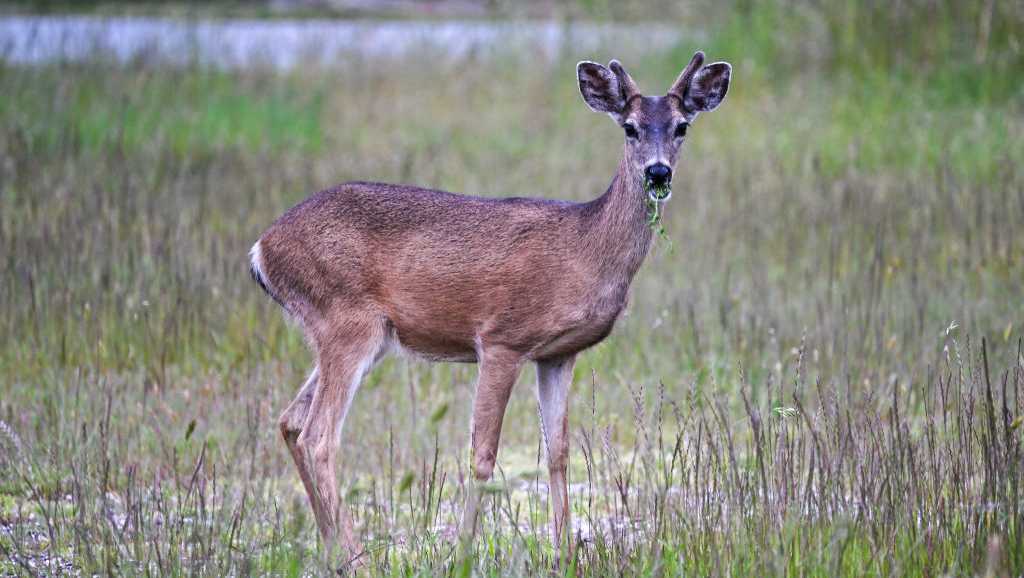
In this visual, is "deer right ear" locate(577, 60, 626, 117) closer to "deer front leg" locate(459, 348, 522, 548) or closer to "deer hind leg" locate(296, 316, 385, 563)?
"deer front leg" locate(459, 348, 522, 548)

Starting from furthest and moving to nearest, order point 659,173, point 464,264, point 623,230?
point 464,264 < point 623,230 < point 659,173

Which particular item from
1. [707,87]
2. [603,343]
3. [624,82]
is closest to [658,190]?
[624,82]

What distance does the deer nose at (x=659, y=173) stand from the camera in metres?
5.23

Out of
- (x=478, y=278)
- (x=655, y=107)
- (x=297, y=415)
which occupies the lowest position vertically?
(x=297, y=415)

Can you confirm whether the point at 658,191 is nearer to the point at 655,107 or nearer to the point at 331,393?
the point at 655,107

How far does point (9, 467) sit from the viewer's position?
19.9 ft

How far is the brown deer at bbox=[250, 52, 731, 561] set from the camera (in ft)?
18.1

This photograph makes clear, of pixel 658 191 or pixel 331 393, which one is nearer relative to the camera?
pixel 658 191

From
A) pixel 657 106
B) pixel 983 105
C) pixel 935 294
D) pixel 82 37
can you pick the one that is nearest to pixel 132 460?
pixel 657 106

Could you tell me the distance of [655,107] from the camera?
5.55 metres

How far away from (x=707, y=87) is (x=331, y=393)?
2013 millimetres

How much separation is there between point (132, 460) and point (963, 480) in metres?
3.63

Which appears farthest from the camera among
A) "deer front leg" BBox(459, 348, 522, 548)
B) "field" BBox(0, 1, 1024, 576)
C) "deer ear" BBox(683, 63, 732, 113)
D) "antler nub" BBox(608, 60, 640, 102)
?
"deer ear" BBox(683, 63, 732, 113)

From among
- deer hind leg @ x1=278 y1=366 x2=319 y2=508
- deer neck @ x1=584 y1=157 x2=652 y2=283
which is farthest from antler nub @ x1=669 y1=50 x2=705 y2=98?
deer hind leg @ x1=278 y1=366 x2=319 y2=508
